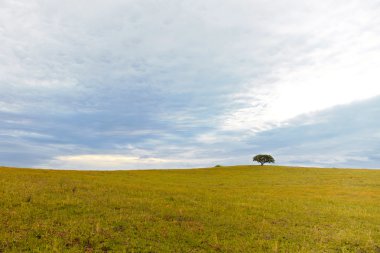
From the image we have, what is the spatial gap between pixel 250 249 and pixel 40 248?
1005 cm

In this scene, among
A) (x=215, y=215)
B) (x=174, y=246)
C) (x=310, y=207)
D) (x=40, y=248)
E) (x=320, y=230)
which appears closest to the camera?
(x=40, y=248)

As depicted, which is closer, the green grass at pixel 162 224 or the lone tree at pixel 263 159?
the green grass at pixel 162 224

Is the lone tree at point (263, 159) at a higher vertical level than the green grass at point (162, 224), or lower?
higher

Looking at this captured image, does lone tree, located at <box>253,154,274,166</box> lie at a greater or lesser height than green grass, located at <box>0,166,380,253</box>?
greater

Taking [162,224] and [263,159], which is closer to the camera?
[162,224]

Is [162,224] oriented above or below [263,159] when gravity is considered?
below

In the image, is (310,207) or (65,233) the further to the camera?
(310,207)

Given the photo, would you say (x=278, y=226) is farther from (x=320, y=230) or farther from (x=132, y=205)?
(x=132, y=205)

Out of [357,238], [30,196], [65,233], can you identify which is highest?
[30,196]

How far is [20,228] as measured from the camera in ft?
49.2

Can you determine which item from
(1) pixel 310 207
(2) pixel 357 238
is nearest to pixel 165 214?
(2) pixel 357 238

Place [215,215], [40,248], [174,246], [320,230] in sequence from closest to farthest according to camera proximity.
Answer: [40,248]
[174,246]
[320,230]
[215,215]

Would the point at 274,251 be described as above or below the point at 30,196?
below

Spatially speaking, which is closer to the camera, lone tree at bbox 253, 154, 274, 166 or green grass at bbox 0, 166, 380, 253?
green grass at bbox 0, 166, 380, 253
